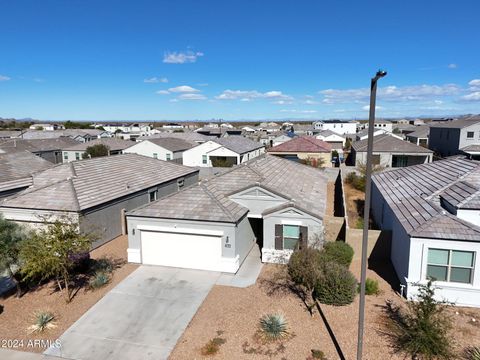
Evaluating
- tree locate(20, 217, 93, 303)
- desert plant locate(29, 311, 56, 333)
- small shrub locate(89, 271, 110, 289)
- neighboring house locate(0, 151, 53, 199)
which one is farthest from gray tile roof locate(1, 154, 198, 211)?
desert plant locate(29, 311, 56, 333)

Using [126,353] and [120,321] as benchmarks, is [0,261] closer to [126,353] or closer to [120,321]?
[120,321]

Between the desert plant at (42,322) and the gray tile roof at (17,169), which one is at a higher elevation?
the gray tile roof at (17,169)

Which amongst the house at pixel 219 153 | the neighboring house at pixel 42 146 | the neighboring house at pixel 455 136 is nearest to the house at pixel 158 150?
the house at pixel 219 153

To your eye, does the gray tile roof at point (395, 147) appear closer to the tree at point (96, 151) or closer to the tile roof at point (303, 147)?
the tile roof at point (303, 147)

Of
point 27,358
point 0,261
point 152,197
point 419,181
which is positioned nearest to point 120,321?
point 27,358

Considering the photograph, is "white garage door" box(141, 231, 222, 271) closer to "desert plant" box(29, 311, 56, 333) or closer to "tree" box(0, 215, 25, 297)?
"tree" box(0, 215, 25, 297)

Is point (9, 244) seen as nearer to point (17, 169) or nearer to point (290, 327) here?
point (290, 327)

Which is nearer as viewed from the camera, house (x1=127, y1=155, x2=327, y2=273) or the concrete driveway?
the concrete driveway
